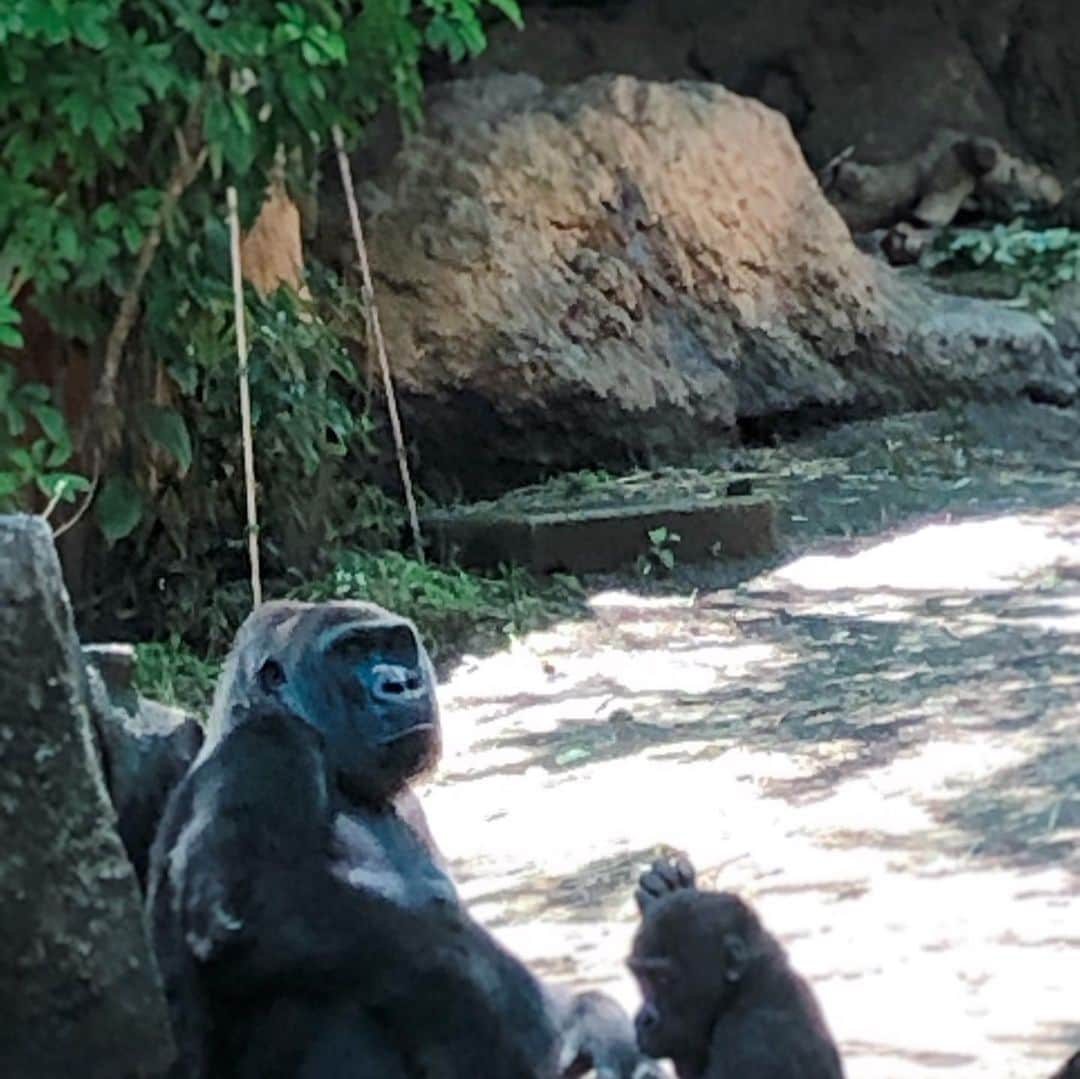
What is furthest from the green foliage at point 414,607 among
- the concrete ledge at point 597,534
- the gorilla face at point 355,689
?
the gorilla face at point 355,689

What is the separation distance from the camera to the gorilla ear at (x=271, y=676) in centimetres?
253

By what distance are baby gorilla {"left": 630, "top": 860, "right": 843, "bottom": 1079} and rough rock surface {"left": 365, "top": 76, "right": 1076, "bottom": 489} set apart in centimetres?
572

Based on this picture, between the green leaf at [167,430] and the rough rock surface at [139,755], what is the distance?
3090 mm

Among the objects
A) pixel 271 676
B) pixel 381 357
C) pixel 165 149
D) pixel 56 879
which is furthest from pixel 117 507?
pixel 56 879

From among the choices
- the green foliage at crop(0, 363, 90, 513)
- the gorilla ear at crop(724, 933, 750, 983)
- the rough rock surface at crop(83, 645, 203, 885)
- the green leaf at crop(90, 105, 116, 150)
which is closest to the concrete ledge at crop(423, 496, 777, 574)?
the green foliage at crop(0, 363, 90, 513)

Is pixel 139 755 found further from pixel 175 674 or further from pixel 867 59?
pixel 867 59

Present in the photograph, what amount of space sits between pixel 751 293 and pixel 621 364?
0.94 metres

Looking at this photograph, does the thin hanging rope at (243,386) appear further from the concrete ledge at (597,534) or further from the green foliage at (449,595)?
the concrete ledge at (597,534)

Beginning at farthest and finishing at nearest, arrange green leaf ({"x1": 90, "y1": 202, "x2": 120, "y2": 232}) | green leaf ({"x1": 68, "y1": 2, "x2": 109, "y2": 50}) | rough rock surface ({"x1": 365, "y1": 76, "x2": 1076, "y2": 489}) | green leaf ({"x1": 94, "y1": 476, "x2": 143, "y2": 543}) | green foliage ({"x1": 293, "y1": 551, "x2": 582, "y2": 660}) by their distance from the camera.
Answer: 1. rough rock surface ({"x1": 365, "y1": 76, "x2": 1076, "y2": 489})
2. green foliage ({"x1": 293, "y1": 551, "x2": 582, "y2": 660})
3. green leaf ({"x1": 94, "y1": 476, "x2": 143, "y2": 543})
4. green leaf ({"x1": 90, "y1": 202, "x2": 120, "y2": 232})
5. green leaf ({"x1": 68, "y1": 2, "x2": 109, "y2": 50})

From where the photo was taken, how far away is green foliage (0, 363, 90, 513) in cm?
534

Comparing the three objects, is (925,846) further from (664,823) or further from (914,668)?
(914,668)

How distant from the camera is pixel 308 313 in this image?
681cm

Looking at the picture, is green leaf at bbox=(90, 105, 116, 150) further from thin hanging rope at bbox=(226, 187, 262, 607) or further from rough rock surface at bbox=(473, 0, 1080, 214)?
rough rock surface at bbox=(473, 0, 1080, 214)

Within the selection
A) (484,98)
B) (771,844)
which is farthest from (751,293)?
(771,844)
